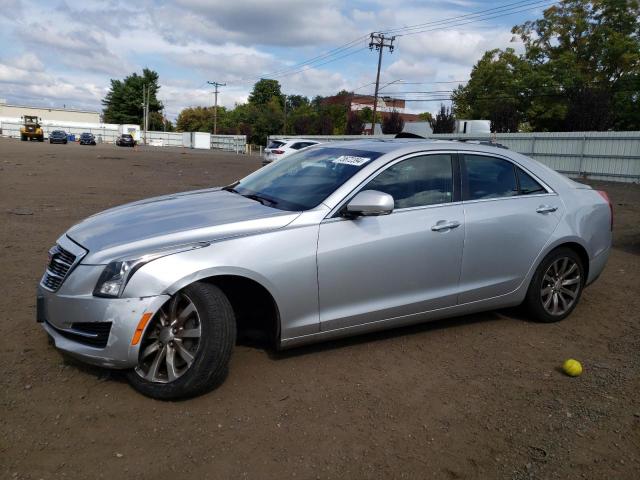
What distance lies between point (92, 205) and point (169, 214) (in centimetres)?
836

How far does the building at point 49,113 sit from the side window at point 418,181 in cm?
12282

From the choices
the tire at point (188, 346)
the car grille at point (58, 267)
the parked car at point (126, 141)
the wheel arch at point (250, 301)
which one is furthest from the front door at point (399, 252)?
the parked car at point (126, 141)

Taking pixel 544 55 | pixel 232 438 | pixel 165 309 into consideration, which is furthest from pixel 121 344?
pixel 544 55

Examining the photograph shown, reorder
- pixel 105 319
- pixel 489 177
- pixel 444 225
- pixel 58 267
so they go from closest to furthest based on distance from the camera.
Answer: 1. pixel 105 319
2. pixel 58 267
3. pixel 444 225
4. pixel 489 177

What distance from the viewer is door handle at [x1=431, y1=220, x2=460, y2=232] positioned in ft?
13.4

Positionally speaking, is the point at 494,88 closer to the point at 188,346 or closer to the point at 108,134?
the point at 188,346

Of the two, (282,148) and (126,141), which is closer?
(282,148)

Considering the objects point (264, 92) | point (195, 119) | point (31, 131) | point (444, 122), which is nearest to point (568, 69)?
point (444, 122)

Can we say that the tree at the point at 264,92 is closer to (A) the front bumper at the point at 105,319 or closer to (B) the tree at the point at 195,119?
(B) the tree at the point at 195,119

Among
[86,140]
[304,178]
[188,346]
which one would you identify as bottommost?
[188,346]

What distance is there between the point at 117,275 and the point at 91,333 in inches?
15.2

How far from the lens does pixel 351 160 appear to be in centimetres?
421

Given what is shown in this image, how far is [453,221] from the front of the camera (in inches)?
165

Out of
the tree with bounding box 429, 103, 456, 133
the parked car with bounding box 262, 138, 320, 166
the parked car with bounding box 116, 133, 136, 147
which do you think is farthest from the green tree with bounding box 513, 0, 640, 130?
the parked car with bounding box 116, 133, 136, 147
